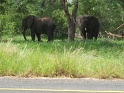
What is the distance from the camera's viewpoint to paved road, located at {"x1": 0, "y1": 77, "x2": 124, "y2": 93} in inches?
375

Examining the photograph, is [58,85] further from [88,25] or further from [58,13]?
[58,13]

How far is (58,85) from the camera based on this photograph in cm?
1033

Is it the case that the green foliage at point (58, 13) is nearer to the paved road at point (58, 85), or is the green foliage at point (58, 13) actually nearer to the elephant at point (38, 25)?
the elephant at point (38, 25)

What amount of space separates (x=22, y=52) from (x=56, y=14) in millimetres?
25657

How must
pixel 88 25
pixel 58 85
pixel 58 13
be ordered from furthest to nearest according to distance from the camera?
pixel 58 13, pixel 88 25, pixel 58 85

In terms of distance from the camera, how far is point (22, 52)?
44.9 ft

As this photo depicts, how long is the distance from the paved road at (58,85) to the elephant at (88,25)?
18.6 metres

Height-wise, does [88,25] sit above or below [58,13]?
above

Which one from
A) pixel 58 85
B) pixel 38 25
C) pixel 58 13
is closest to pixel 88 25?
pixel 38 25

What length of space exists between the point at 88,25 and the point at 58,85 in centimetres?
2026

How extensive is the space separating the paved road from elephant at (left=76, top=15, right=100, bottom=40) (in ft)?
61.0

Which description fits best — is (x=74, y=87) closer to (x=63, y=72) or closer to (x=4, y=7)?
(x=63, y=72)

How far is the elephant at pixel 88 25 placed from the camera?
2991cm

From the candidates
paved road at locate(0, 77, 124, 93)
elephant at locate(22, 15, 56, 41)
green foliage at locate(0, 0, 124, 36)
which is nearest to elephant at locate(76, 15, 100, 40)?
green foliage at locate(0, 0, 124, 36)
